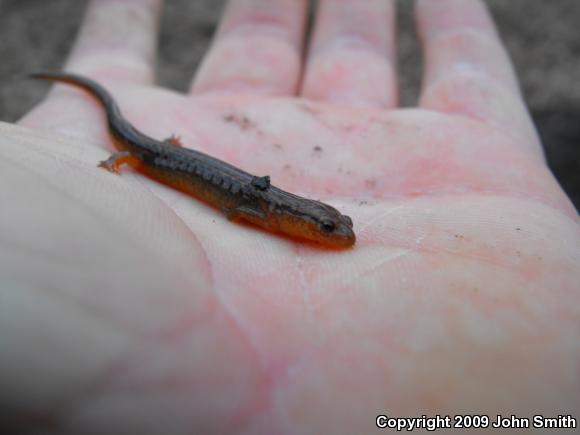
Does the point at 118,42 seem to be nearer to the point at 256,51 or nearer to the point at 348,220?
the point at 256,51

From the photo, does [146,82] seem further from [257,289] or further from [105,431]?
[105,431]

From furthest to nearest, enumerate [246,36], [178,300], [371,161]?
[246,36] → [371,161] → [178,300]

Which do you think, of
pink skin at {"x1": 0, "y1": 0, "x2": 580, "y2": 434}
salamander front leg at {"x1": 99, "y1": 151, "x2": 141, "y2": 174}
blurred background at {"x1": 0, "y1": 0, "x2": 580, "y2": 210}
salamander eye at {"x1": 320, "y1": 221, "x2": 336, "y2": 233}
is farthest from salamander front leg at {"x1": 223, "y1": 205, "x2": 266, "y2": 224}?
blurred background at {"x1": 0, "y1": 0, "x2": 580, "y2": 210}

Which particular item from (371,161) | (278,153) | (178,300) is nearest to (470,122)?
(371,161)

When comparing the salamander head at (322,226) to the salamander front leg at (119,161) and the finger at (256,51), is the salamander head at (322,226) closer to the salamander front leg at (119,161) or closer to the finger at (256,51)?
the salamander front leg at (119,161)

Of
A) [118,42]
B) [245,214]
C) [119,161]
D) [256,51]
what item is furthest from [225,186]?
[118,42]

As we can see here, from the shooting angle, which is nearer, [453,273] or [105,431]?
[105,431]
